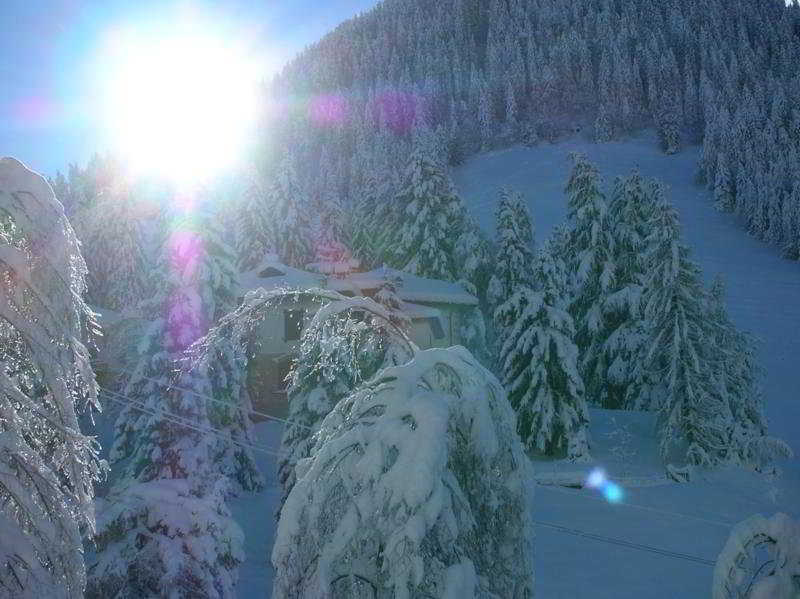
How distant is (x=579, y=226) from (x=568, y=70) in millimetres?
116014

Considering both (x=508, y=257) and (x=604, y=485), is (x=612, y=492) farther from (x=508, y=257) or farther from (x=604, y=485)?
(x=508, y=257)

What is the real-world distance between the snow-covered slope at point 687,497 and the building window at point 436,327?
9.59 meters

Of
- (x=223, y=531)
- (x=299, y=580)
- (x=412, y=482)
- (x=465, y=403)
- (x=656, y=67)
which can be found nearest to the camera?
(x=412, y=482)

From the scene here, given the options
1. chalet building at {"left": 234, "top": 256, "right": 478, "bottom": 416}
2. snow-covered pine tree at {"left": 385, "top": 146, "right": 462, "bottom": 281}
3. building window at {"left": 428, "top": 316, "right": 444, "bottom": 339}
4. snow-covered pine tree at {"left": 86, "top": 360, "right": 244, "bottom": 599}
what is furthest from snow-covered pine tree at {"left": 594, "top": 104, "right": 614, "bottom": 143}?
snow-covered pine tree at {"left": 86, "top": 360, "right": 244, "bottom": 599}

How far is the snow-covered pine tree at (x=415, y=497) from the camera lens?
4227 mm

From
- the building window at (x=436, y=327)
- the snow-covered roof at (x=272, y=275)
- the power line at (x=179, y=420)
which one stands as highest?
the snow-covered roof at (x=272, y=275)

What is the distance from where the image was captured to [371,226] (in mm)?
64062

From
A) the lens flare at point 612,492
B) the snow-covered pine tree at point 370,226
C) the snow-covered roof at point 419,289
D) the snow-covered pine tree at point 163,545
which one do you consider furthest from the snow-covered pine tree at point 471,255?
the snow-covered pine tree at point 163,545

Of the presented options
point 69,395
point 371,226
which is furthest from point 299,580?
point 371,226

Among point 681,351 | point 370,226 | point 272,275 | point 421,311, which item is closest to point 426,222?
point 272,275

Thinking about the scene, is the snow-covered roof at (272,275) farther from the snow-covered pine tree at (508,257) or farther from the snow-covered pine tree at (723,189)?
the snow-covered pine tree at (723,189)

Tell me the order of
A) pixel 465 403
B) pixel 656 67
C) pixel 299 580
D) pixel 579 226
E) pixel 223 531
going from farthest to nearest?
pixel 656 67
pixel 579 226
pixel 223 531
pixel 465 403
pixel 299 580

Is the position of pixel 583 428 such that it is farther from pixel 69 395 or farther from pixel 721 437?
pixel 69 395

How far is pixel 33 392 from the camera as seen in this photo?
613 cm
